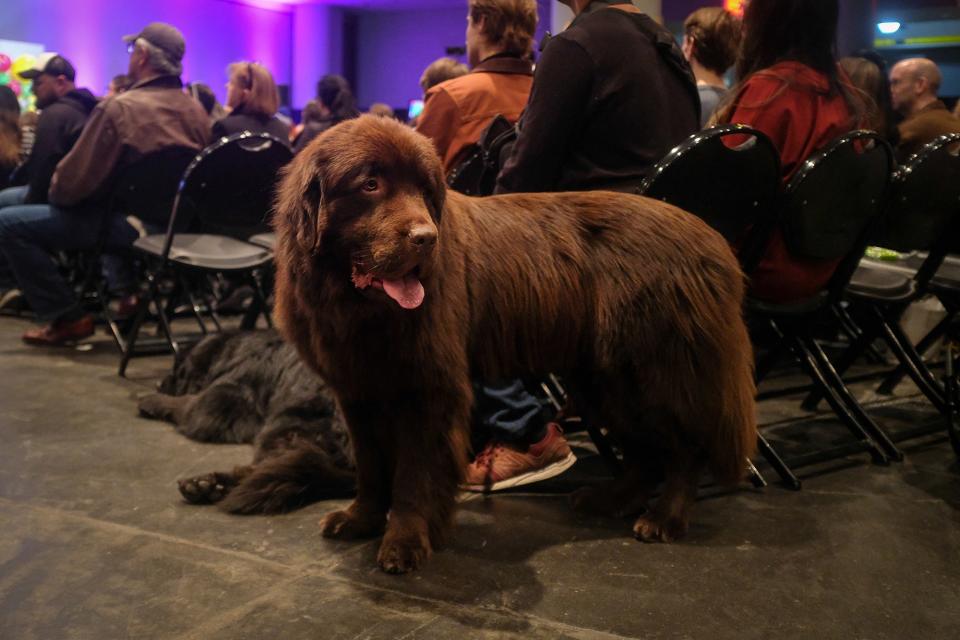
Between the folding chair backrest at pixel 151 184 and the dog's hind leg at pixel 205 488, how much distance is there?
2.56m

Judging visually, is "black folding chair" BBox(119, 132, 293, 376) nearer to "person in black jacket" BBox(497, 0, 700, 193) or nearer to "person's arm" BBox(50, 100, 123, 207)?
"person's arm" BBox(50, 100, 123, 207)

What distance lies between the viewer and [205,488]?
2604 mm

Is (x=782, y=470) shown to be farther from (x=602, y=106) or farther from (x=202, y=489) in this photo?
(x=202, y=489)

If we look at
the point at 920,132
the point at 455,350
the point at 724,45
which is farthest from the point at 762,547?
the point at 920,132

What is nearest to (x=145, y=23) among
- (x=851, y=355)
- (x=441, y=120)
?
(x=441, y=120)

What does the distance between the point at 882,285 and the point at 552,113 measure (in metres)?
1.54

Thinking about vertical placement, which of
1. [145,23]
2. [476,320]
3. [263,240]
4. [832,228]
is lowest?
[263,240]

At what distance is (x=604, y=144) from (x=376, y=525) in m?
1.28

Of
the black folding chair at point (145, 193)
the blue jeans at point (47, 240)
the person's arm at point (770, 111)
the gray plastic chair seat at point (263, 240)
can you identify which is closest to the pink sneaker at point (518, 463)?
the person's arm at point (770, 111)

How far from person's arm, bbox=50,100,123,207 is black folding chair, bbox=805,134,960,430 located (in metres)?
3.50

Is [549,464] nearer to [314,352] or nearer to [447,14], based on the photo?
[314,352]

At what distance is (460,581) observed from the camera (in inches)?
82.4

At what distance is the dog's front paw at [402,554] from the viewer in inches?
83.1

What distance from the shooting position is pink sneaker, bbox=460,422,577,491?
2.80 metres
